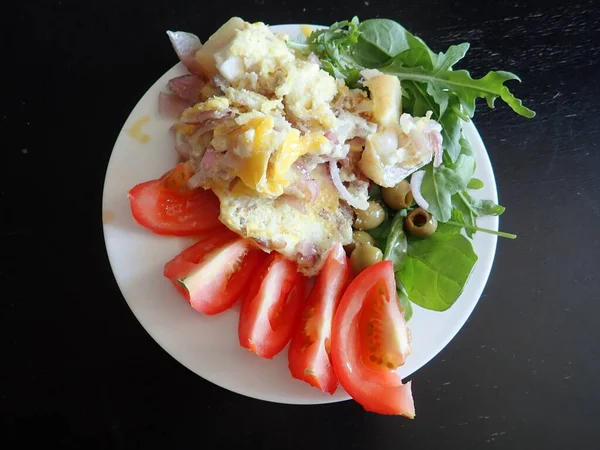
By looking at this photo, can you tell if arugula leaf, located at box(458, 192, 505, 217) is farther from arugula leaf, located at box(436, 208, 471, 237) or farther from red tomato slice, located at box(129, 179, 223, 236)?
red tomato slice, located at box(129, 179, 223, 236)

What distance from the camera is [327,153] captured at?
1.79 m

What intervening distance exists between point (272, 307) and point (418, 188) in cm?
69

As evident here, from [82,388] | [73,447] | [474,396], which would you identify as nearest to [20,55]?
[82,388]

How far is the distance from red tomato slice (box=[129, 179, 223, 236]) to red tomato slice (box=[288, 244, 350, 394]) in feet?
1.43

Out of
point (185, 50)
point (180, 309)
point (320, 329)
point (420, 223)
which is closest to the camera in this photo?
point (320, 329)

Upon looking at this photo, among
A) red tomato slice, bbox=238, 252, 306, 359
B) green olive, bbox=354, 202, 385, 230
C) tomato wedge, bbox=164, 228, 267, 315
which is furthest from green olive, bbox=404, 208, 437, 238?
tomato wedge, bbox=164, 228, 267, 315

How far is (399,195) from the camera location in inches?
76.5

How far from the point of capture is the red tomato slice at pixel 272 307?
1698mm

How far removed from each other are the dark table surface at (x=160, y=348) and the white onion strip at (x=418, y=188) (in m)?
0.59

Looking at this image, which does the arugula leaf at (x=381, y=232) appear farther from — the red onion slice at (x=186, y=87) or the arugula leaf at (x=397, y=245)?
the red onion slice at (x=186, y=87)

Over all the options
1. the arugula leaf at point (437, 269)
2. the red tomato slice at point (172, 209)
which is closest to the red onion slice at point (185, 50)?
the red tomato slice at point (172, 209)

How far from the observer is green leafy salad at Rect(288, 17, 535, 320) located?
187cm

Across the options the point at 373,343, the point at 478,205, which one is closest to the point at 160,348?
the point at 373,343

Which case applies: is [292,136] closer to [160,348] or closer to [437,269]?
[437,269]
